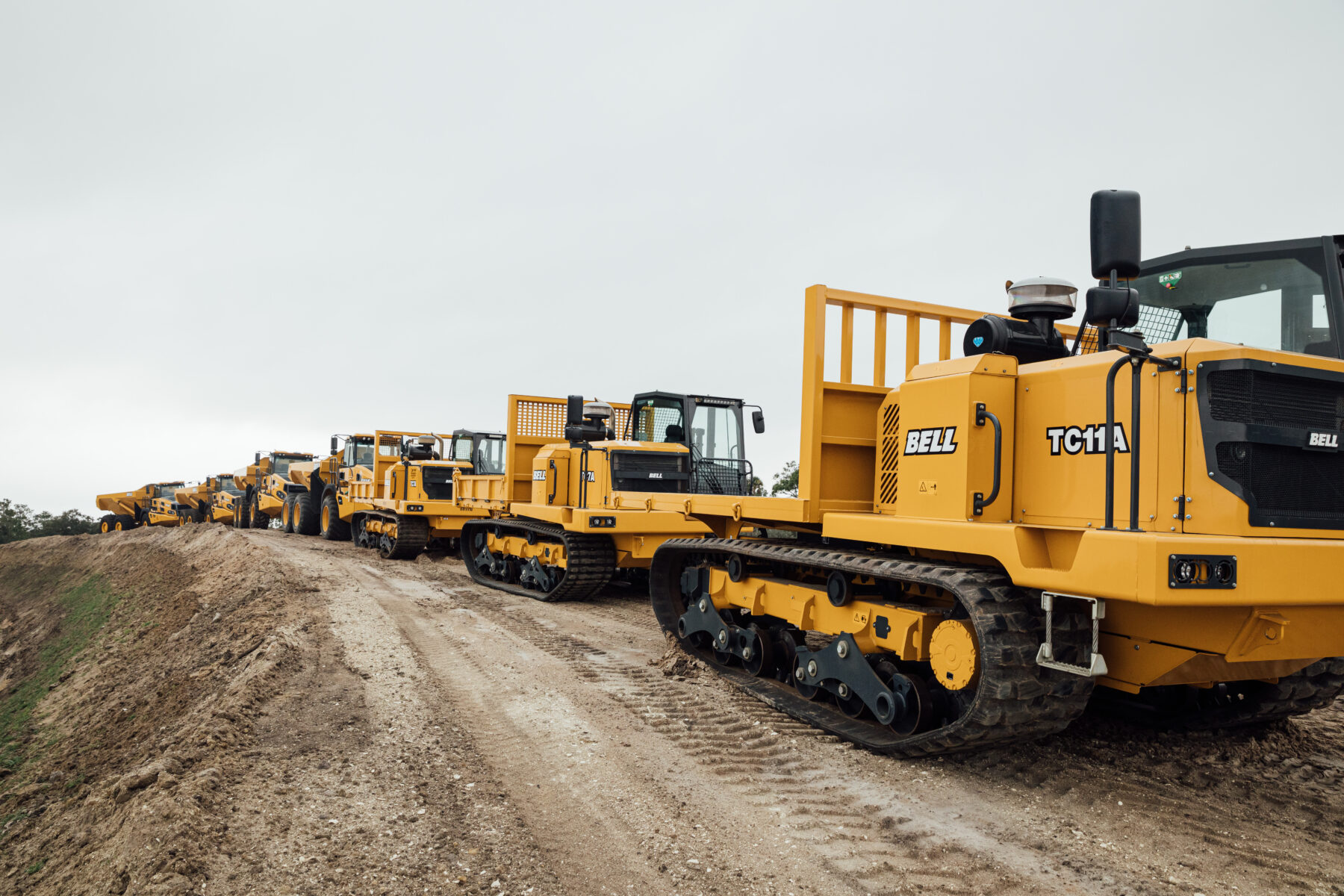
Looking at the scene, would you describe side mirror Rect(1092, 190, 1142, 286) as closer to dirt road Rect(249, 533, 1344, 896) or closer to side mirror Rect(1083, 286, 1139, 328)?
side mirror Rect(1083, 286, 1139, 328)

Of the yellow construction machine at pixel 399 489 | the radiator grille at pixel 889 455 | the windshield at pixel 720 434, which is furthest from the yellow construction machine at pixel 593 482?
the radiator grille at pixel 889 455

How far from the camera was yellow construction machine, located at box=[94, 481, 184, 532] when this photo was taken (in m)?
35.7

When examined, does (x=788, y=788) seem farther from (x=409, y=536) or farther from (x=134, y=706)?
(x=409, y=536)

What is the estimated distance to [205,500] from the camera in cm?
3269

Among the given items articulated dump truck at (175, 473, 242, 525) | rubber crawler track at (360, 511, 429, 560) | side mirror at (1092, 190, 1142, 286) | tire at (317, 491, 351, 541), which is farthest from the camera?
articulated dump truck at (175, 473, 242, 525)

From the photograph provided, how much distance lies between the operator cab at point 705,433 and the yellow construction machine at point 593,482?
1cm

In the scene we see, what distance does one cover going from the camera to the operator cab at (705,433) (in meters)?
11.7

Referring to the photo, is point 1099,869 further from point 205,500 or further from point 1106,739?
point 205,500

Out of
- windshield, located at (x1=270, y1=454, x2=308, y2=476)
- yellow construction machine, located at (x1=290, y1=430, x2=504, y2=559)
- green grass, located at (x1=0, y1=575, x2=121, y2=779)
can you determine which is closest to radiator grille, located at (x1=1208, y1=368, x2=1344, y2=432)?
green grass, located at (x1=0, y1=575, x2=121, y2=779)

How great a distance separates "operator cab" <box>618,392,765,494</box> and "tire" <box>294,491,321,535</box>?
14429 mm

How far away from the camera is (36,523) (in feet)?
170

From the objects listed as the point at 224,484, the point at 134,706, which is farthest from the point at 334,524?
the point at 224,484

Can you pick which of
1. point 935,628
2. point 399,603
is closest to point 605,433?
point 399,603

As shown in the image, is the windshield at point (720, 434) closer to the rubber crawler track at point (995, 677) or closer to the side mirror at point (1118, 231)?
the rubber crawler track at point (995, 677)
